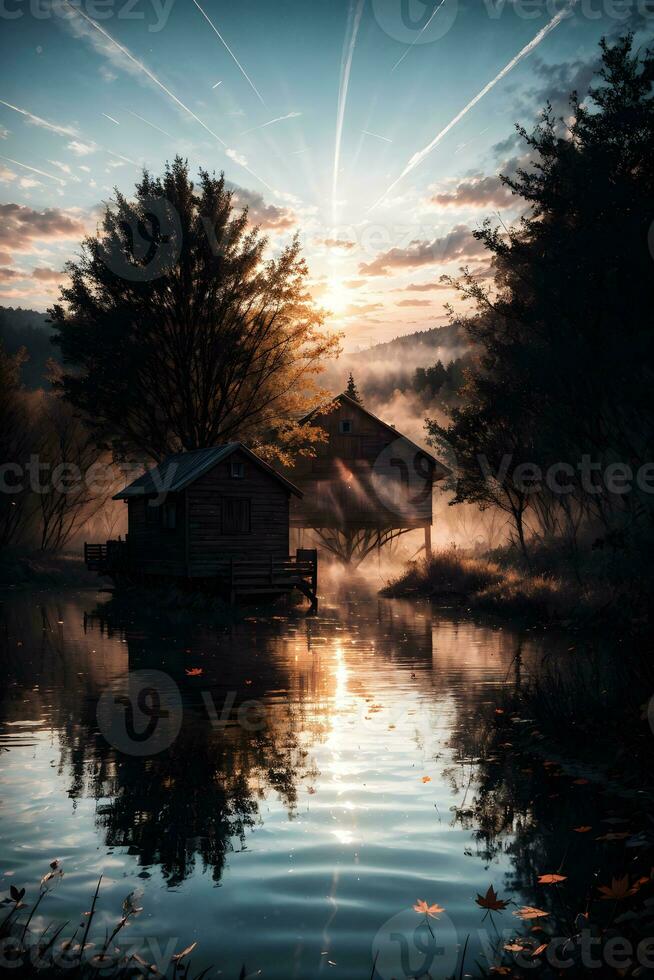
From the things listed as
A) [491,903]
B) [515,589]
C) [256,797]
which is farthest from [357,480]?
[491,903]

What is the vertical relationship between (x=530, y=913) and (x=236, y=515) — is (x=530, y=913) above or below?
below

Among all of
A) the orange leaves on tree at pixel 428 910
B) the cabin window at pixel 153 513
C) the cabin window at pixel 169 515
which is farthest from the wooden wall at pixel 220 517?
the orange leaves on tree at pixel 428 910

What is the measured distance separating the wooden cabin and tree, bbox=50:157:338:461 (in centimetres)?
319

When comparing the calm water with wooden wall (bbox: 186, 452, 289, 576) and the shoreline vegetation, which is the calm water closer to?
the shoreline vegetation

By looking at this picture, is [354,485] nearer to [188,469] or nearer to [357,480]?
[357,480]

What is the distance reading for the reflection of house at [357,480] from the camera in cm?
4978

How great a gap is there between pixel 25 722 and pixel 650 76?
24559 millimetres

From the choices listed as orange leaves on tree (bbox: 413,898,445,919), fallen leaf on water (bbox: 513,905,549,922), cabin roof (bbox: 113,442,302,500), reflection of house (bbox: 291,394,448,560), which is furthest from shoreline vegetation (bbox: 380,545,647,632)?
orange leaves on tree (bbox: 413,898,445,919)

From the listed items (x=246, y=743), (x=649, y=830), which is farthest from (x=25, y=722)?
(x=649, y=830)

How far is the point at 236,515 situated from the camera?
3669cm

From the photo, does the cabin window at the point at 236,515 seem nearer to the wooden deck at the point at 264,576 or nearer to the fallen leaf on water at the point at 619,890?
the wooden deck at the point at 264,576

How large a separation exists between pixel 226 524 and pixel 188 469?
2.62m

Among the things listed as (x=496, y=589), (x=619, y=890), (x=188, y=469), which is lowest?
(x=619, y=890)

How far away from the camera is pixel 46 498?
195 ft
